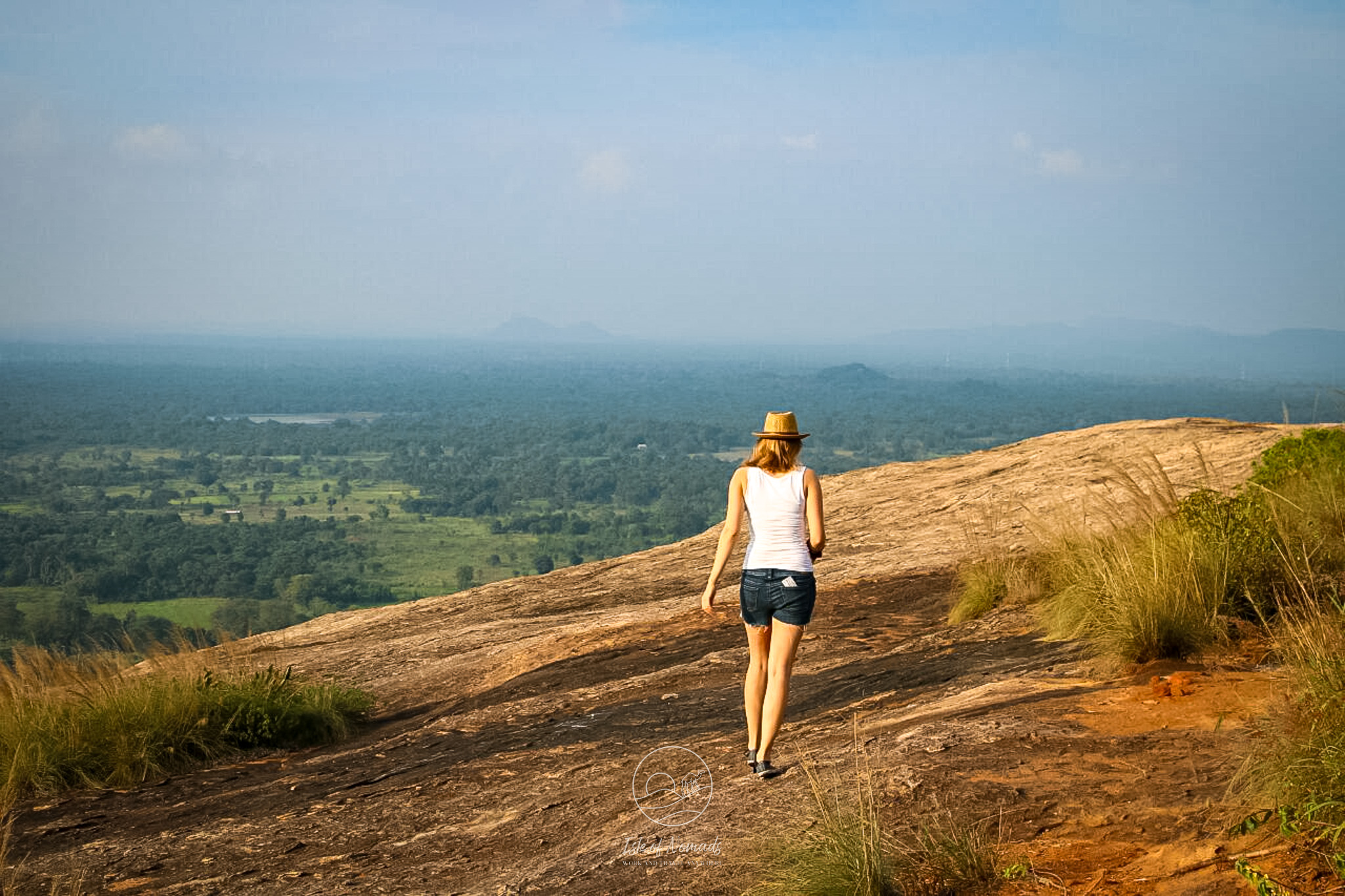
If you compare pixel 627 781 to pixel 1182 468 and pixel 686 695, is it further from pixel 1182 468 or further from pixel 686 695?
pixel 1182 468

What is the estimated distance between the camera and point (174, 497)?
5684 inches

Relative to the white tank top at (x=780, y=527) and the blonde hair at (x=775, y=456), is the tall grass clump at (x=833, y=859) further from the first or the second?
the blonde hair at (x=775, y=456)

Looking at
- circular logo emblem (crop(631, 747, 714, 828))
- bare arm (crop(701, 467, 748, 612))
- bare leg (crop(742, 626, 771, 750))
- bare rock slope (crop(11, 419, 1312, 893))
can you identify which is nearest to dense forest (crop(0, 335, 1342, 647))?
bare rock slope (crop(11, 419, 1312, 893))

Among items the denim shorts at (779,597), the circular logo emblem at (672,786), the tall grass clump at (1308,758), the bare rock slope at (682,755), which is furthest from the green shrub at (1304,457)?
the circular logo emblem at (672,786)

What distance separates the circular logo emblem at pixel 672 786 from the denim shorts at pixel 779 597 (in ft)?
3.06

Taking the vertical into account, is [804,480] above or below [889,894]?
above

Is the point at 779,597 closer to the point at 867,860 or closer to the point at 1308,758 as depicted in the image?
the point at 867,860

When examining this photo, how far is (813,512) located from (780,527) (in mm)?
187

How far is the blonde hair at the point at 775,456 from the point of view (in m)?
5.80

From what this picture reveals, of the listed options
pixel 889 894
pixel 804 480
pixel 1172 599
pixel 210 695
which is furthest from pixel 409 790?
pixel 1172 599

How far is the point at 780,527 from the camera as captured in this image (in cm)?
566

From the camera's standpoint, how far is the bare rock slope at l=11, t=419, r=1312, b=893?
4.90 meters

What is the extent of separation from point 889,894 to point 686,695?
3915 mm

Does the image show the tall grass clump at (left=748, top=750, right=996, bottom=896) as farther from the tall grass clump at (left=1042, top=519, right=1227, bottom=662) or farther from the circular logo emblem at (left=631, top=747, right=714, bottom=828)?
the tall grass clump at (left=1042, top=519, right=1227, bottom=662)
